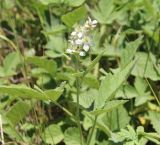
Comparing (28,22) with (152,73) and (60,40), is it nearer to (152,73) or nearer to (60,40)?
(60,40)

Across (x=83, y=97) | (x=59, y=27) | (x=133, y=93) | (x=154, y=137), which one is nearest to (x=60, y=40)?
(x=59, y=27)

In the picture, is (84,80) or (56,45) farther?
(56,45)

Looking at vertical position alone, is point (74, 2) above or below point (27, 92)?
above

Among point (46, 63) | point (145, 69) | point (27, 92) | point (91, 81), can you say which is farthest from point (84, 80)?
point (27, 92)

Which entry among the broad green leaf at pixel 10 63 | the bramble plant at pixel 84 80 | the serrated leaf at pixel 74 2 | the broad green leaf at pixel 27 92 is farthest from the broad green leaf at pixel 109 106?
the broad green leaf at pixel 10 63

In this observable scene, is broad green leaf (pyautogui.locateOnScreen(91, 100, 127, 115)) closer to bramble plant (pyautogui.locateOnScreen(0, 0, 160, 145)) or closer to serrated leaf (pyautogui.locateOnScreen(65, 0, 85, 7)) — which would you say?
bramble plant (pyautogui.locateOnScreen(0, 0, 160, 145))

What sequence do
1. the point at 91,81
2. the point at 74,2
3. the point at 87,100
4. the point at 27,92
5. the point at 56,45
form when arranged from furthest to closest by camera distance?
the point at 56,45, the point at 74,2, the point at 91,81, the point at 87,100, the point at 27,92

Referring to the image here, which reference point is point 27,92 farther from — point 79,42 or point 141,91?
point 141,91
